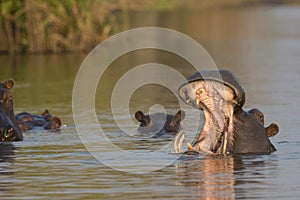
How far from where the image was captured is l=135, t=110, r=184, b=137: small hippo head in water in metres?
12.4

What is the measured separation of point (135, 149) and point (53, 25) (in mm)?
13633

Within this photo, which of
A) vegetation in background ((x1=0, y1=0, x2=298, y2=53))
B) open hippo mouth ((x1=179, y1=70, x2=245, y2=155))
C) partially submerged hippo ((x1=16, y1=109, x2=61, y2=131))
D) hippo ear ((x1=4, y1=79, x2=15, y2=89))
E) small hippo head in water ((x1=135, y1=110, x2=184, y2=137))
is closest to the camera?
open hippo mouth ((x1=179, y1=70, x2=245, y2=155))

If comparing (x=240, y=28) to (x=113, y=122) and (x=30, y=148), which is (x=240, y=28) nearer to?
(x=113, y=122)

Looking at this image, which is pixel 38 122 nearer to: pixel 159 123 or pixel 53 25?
pixel 159 123

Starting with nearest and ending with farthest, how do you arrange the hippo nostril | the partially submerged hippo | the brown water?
1. the brown water
2. the hippo nostril
3. the partially submerged hippo

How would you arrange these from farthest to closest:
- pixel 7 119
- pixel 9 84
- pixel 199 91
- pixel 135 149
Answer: pixel 9 84
pixel 7 119
pixel 135 149
pixel 199 91

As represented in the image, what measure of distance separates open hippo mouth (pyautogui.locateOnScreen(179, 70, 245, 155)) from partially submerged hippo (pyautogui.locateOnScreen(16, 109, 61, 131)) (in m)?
3.42

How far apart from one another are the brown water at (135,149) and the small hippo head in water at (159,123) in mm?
168

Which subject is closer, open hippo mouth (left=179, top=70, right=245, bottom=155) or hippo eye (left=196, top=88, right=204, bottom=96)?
open hippo mouth (left=179, top=70, right=245, bottom=155)

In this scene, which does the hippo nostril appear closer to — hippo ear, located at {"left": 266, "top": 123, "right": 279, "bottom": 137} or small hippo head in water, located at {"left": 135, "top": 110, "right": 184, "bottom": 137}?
small hippo head in water, located at {"left": 135, "top": 110, "right": 184, "bottom": 137}

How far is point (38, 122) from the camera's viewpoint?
13.0 meters

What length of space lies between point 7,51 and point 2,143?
14.0m

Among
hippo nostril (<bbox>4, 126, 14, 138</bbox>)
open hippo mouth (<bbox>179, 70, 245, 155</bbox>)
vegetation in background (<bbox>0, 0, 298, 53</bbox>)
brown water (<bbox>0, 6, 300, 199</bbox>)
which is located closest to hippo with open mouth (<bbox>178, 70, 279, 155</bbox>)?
open hippo mouth (<bbox>179, 70, 245, 155</bbox>)

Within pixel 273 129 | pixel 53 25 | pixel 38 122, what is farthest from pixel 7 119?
pixel 53 25
